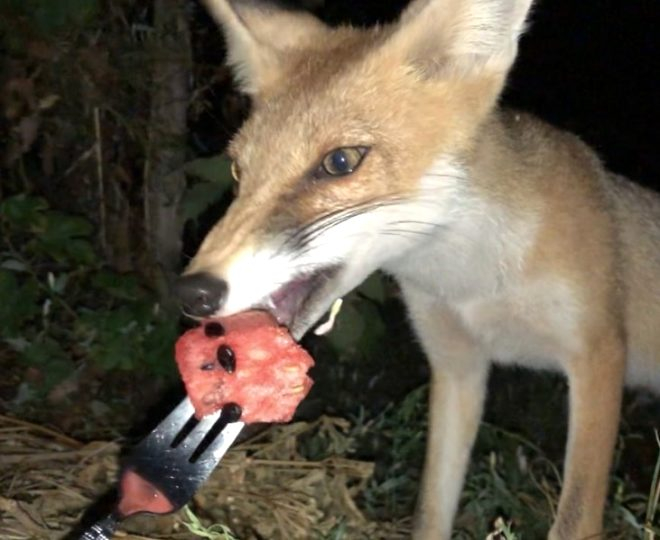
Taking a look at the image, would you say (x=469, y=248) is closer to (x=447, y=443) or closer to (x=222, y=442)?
(x=447, y=443)

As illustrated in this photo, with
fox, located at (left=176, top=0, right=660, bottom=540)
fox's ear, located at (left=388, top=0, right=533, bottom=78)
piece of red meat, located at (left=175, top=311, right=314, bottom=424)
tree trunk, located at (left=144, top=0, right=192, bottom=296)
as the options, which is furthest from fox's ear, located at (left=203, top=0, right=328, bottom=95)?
tree trunk, located at (left=144, top=0, right=192, bottom=296)

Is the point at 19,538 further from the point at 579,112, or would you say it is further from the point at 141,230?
the point at 579,112

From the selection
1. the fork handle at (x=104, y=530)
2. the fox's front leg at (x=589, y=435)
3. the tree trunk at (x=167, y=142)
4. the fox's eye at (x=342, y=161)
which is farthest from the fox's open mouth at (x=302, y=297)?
the tree trunk at (x=167, y=142)

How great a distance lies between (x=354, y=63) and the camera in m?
2.77

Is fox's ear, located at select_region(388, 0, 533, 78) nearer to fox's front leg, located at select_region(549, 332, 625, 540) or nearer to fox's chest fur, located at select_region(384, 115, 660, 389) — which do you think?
fox's chest fur, located at select_region(384, 115, 660, 389)

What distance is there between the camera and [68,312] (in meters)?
4.72

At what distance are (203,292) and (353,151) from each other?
1.85 feet

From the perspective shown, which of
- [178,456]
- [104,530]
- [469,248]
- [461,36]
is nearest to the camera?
[104,530]

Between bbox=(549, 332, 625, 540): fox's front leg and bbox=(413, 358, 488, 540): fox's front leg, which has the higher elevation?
bbox=(549, 332, 625, 540): fox's front leg

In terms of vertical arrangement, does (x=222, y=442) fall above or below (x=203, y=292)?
below

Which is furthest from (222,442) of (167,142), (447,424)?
(167,142)

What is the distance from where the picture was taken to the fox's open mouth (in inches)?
97.0

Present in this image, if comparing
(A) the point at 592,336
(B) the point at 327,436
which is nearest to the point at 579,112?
(B) the point at 327,436

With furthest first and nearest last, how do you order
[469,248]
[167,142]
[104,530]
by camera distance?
[167,142] → [469,248] → [104,530]
